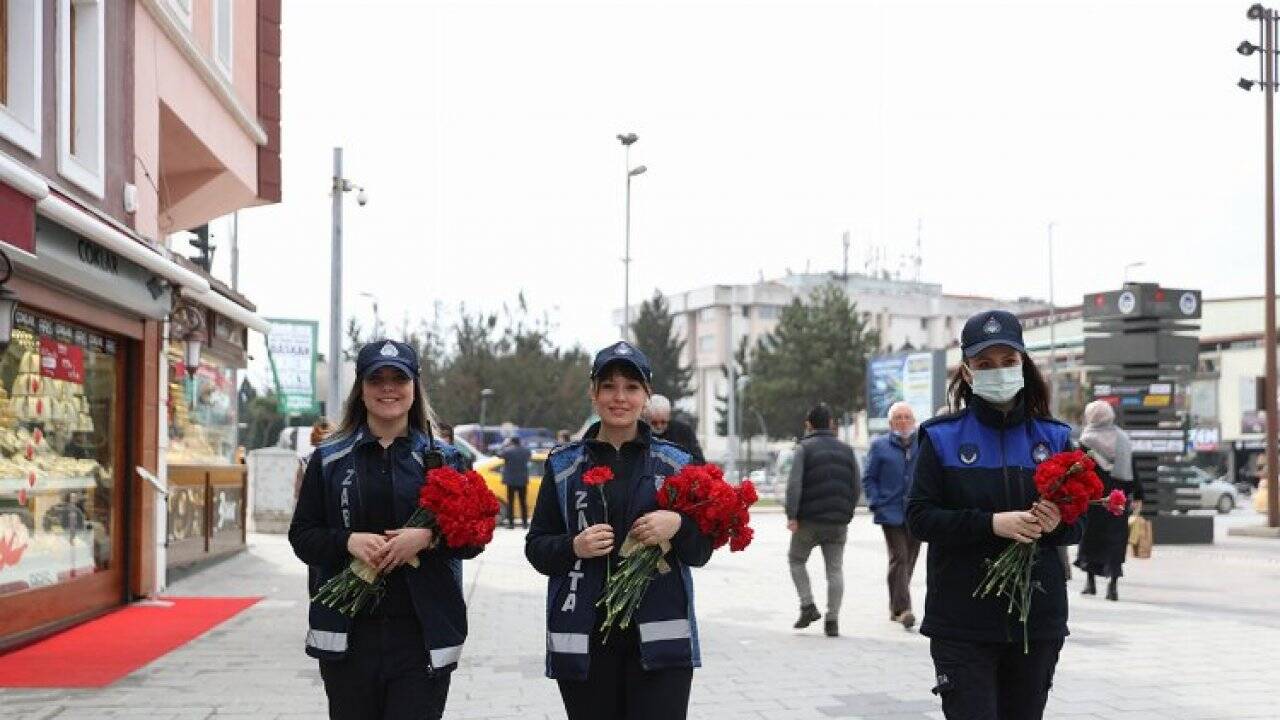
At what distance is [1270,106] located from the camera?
79.2ft

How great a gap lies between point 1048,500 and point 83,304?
8558 mm

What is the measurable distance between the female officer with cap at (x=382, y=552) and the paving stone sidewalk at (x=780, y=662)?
3.23 meters

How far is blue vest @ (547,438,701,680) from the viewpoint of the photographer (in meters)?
3.67

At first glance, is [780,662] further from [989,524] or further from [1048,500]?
[1048,500]

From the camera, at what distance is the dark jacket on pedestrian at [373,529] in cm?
379

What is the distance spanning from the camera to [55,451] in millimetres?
9875

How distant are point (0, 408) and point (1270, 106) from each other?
2374cm

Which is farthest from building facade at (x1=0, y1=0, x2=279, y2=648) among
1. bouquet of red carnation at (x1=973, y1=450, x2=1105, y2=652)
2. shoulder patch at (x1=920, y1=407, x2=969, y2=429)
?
bouquet of red carnation at (x1=973, y1=450, x2=1105, y2=652)

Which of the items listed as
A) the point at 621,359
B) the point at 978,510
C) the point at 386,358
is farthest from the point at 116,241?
the point at 978,510

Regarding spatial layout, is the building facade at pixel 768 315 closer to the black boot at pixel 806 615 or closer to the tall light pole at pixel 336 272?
the tall light pole at pixel 336 272

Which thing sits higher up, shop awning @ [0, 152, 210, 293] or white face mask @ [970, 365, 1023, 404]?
shop awning @ [0, 152, 210, 293]

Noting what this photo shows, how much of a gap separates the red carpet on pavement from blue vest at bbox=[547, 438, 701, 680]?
527 centimetres

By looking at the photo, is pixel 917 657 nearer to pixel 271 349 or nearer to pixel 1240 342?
pixel 271 349

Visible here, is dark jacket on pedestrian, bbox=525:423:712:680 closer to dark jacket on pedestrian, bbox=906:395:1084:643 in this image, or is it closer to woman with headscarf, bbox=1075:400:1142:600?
dark jacket on pedestrian, bbox=906:395:1084:643
